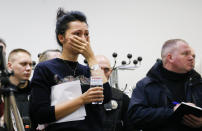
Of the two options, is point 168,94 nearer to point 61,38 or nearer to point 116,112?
point 116,112

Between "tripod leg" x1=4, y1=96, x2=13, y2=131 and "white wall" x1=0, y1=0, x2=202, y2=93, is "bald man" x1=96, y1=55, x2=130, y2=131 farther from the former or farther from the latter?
"white wall" x1=0, y1=0, x2=202, y2=93

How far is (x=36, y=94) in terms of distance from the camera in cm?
95

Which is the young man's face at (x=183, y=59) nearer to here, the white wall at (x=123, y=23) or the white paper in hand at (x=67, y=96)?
the white paper in hand at (x=67, y=96)

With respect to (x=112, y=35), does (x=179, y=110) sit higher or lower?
lower

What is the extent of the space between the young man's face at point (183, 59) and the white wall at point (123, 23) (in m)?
2.27

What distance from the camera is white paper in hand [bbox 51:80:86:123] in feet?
3.12

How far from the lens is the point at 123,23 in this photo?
4.29 metres

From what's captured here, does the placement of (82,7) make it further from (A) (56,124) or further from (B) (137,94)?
(A) (56,124)

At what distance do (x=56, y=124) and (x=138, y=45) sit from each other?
11.1ft

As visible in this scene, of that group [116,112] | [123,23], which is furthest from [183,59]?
[123,23]

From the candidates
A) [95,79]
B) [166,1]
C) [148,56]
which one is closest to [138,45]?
[148,56]

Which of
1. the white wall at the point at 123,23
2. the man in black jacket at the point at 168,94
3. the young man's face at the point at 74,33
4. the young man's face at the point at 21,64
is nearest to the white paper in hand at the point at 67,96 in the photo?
the young man's face at the point at 74,33

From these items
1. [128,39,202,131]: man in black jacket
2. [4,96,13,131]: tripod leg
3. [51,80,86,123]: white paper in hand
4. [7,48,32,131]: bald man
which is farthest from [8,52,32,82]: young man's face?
[4,96,13,131]: tripod leg

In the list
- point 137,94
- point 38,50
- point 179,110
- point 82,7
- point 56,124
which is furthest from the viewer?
point 82,7
